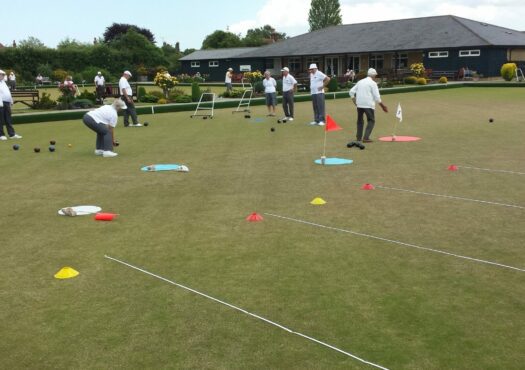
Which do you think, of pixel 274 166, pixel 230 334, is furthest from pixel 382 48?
pixel 230 334

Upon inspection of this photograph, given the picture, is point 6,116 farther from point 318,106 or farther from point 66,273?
point 66,273

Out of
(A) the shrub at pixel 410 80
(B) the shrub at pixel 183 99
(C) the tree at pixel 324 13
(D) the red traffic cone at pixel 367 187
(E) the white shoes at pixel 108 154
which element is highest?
(C) the tree at pixel 324 13

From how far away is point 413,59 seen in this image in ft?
167

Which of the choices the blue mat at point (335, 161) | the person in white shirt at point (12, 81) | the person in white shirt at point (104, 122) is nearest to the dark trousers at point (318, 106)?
the blue mat at point (335, 161)

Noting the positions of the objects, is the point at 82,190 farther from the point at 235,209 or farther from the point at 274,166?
the point at 274,166

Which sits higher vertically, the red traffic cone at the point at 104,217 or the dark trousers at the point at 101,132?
the dark trousers at the point at 101,132

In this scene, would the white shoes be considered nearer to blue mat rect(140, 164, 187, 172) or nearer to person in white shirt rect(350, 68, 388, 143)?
blue mat rect(140, 164, 187, 172)

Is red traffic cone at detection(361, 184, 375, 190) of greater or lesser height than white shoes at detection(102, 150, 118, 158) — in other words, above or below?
below

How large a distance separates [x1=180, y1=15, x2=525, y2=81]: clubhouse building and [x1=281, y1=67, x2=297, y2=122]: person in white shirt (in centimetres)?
2888

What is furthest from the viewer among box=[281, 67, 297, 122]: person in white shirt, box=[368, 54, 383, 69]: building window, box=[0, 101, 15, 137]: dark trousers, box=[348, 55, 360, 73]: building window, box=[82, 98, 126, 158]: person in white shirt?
box=[348, 55, 360, 73]: building window

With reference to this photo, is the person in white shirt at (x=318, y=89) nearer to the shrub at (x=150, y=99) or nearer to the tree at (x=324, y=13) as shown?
the shrub at (x=150, y=99)

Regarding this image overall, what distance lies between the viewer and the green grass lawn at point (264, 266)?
3596mm

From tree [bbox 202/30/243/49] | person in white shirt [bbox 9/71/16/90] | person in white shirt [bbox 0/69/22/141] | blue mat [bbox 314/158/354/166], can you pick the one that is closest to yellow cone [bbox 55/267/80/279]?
blue mat [bbox 314/158/354/166]

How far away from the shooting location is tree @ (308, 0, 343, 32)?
9669 cm
